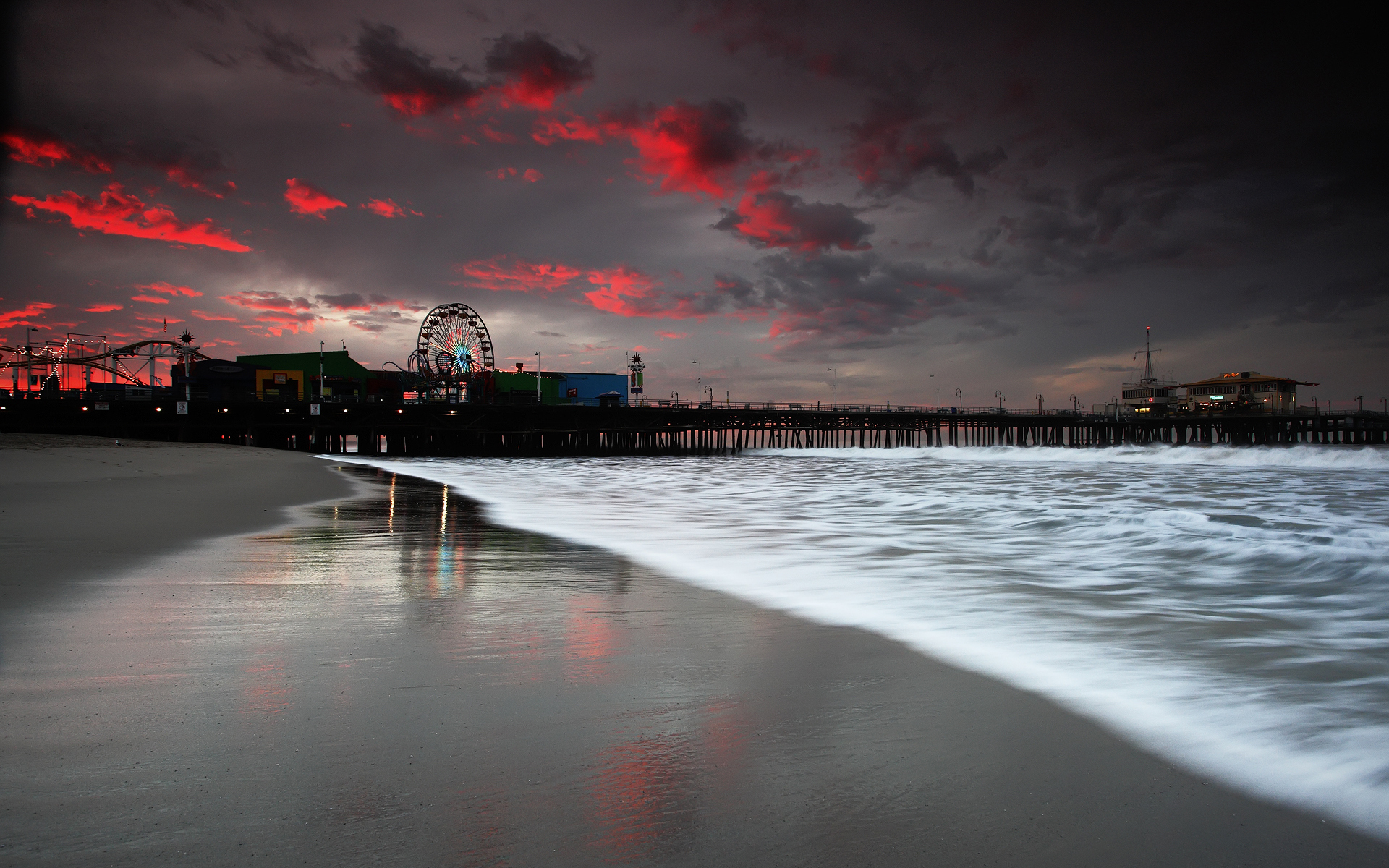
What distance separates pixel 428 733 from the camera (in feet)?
10.8

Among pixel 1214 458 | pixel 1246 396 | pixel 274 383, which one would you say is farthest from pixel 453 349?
pixel 1246 396

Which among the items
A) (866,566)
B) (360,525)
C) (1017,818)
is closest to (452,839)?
(1017,818)

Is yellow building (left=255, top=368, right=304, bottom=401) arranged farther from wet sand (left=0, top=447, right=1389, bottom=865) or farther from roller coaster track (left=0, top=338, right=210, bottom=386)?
wet sand (left=0, top=447, right=1389, bottom=865)

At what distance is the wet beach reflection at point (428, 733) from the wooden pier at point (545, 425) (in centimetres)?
5423

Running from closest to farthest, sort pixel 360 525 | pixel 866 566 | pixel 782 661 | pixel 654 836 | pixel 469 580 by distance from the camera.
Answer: pixel 654 836 < pixel 782 661 < pixel 469 580 < pixel 866 566 < pixel 360 525

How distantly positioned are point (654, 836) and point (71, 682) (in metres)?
3.63

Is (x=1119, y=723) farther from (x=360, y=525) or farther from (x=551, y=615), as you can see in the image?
(x=360, y=525)

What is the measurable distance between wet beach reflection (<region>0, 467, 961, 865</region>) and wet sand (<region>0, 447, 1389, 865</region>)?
15mm

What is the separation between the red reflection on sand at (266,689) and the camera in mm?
3619

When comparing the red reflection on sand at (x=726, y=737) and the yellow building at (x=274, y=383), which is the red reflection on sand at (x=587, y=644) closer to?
the red reflection on sand at (x=726, y=737)

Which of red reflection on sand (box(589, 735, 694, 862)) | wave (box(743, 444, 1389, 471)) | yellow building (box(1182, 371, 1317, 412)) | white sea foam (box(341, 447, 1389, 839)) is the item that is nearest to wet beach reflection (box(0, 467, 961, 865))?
red reflection on sand (box(589, 735, 694, 862))

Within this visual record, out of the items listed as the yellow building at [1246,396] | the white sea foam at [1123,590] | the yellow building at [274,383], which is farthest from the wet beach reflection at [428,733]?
the yellow building at [1246,396]

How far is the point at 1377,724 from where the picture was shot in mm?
3863

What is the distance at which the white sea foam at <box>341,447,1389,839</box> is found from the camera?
3.77m
